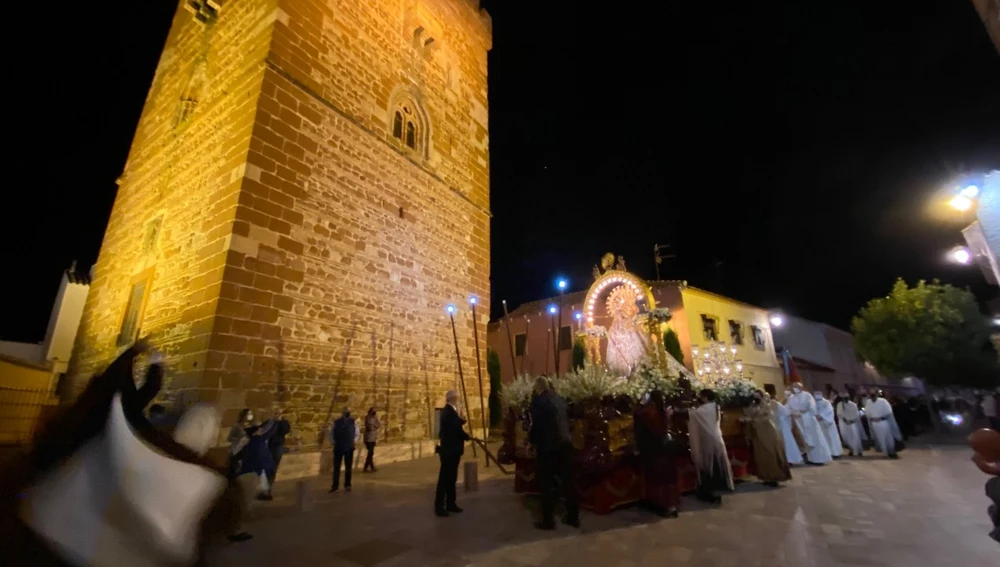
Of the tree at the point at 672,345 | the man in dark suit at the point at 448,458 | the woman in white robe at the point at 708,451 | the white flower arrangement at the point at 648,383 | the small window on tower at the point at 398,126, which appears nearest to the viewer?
the man in dark suit at the point at 448,458

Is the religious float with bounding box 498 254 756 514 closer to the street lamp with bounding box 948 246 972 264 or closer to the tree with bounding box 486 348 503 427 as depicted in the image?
the street lamp with bounding box 948 246 972 264

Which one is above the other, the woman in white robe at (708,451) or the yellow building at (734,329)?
the yellow building at (734,329)

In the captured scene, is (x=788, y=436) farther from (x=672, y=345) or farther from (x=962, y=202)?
(x=672, y=345)

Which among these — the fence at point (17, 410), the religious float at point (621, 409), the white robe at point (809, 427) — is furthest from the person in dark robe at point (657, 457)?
the fence at point (17, 410)

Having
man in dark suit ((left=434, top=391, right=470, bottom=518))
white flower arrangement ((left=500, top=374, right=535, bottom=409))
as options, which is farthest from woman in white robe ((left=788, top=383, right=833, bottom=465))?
Result: man in dark suit ((left=434, top=391, right=470, bottom=518))

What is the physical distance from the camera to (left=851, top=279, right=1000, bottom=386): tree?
15945 millimetres

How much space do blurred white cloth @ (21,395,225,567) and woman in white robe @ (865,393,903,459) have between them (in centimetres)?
1325

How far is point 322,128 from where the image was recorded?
28.2 feet

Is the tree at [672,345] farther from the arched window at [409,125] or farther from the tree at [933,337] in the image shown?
the arched window at [409,125]

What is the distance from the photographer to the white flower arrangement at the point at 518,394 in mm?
6379

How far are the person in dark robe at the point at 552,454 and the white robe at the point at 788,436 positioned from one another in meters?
6.35

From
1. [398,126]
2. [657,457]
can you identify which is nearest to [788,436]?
[657,457]

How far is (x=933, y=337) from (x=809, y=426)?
41.5ft

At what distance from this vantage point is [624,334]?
898cm
